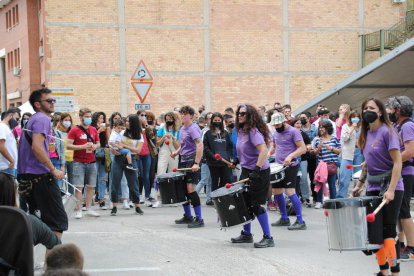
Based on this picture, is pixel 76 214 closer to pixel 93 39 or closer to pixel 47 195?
pixel 47 195

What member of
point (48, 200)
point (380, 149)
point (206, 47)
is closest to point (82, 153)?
point (48, 200)

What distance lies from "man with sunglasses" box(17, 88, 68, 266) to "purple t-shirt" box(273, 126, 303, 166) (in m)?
4.30

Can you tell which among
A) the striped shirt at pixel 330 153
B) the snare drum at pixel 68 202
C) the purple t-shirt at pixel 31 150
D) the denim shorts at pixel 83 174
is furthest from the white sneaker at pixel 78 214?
the striped shirt at pixel 330 153

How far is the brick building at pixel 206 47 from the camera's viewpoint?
26.8 m

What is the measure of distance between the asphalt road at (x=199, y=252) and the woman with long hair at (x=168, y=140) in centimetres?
235

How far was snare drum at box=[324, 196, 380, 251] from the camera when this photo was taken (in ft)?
17.4

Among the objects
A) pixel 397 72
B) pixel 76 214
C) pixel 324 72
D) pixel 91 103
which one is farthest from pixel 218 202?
Answer: pixel 324 72

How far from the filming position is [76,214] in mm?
10719

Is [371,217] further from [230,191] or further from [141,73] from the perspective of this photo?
[141,73]

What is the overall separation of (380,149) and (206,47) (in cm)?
2272

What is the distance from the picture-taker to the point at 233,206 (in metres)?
7.43

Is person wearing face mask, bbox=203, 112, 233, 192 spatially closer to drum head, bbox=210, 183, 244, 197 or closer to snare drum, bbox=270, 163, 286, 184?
snare drum, bbox=270, 163, 286, 184

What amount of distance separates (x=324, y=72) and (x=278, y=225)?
2078 cm

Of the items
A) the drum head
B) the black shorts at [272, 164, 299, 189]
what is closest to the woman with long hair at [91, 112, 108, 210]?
the black shorts at [272, 164, 299, 189]
